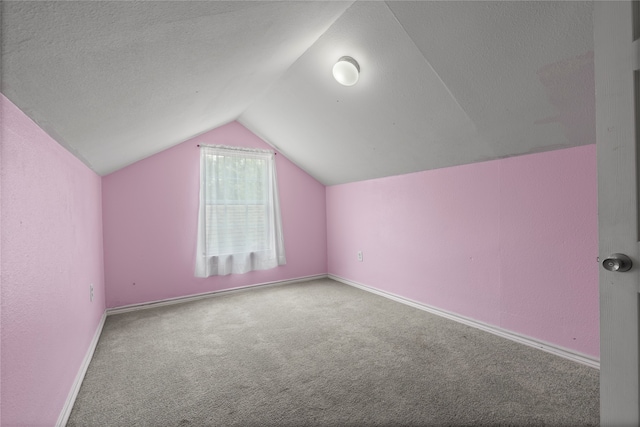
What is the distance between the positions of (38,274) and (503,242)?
2865 millimetres

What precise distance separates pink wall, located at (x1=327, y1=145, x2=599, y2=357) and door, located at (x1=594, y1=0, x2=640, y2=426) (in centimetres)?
124

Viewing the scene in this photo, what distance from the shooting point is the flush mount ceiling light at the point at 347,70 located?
6.41 ft

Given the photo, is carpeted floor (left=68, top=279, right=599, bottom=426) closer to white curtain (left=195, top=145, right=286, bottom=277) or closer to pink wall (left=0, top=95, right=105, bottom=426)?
pink wall (left=0, top=95, right=105, bottom=426)

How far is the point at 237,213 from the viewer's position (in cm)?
364

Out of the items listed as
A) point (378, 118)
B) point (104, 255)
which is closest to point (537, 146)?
point (378, 118)

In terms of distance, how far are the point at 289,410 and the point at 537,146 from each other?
2.31 meters

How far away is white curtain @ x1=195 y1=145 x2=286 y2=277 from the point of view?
3.43 meters

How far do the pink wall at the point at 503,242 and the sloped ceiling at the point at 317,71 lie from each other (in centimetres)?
18

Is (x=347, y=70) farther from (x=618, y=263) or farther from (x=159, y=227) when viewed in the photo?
(x=159, y=227)

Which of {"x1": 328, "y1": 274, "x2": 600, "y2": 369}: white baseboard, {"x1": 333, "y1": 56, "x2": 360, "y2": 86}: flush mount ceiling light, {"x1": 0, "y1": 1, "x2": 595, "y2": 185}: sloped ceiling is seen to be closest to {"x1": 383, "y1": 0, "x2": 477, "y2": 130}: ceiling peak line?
{"x1": 0, "y1": 1, "x2": 595, "y2": 185}: sloped ceiling

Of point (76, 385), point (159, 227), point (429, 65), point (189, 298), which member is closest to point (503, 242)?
point (429, 65)

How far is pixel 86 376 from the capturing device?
1765mm

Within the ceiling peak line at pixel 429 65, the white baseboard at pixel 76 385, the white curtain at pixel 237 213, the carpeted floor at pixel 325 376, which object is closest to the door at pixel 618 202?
the carpeted floor at pixel 325 376

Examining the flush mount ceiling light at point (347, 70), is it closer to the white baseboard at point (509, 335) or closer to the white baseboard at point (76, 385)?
the white baseboard at point (509, 335)
